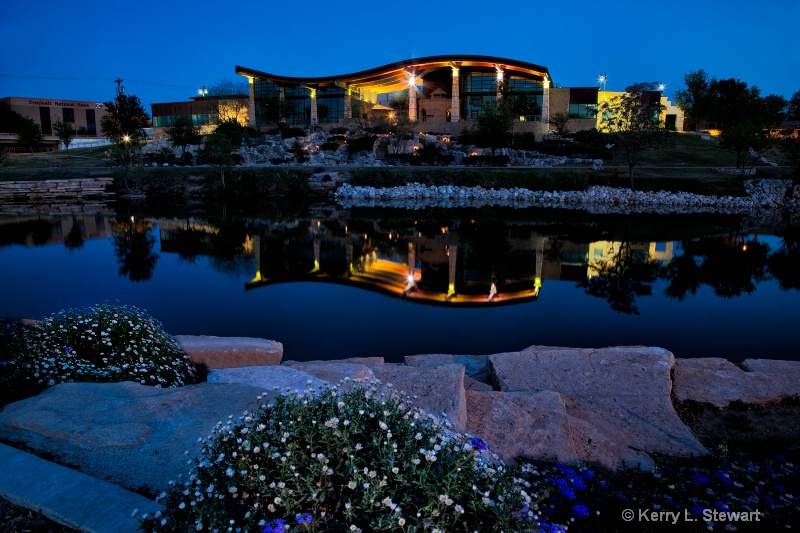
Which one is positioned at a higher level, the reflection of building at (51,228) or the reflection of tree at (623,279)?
the reflection of building at (51,228)

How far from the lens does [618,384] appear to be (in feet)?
25.0

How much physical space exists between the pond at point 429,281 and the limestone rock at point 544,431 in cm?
431

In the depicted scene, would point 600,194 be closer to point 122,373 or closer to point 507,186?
point 507,186

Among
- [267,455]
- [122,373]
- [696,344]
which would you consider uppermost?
[267,455]

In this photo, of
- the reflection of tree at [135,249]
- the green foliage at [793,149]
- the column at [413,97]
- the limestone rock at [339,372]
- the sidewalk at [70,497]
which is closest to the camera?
the sidewalk at [70,497]

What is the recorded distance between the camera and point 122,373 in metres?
6.94

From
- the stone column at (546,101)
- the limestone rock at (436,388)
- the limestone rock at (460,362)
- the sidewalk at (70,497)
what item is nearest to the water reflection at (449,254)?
the limestone rock at (460,362)

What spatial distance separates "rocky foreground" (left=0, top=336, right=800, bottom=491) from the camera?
5020 millimetres

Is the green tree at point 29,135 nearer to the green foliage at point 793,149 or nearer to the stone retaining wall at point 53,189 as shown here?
the stone retaining wall at point 53,189

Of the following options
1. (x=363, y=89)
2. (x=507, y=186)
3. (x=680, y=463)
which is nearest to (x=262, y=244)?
(x=680, y=463)

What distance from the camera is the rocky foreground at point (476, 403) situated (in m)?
5.02

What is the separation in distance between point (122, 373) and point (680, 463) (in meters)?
6.37

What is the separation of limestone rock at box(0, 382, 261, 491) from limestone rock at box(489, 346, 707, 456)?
3906 mm

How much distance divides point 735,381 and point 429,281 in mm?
10042
